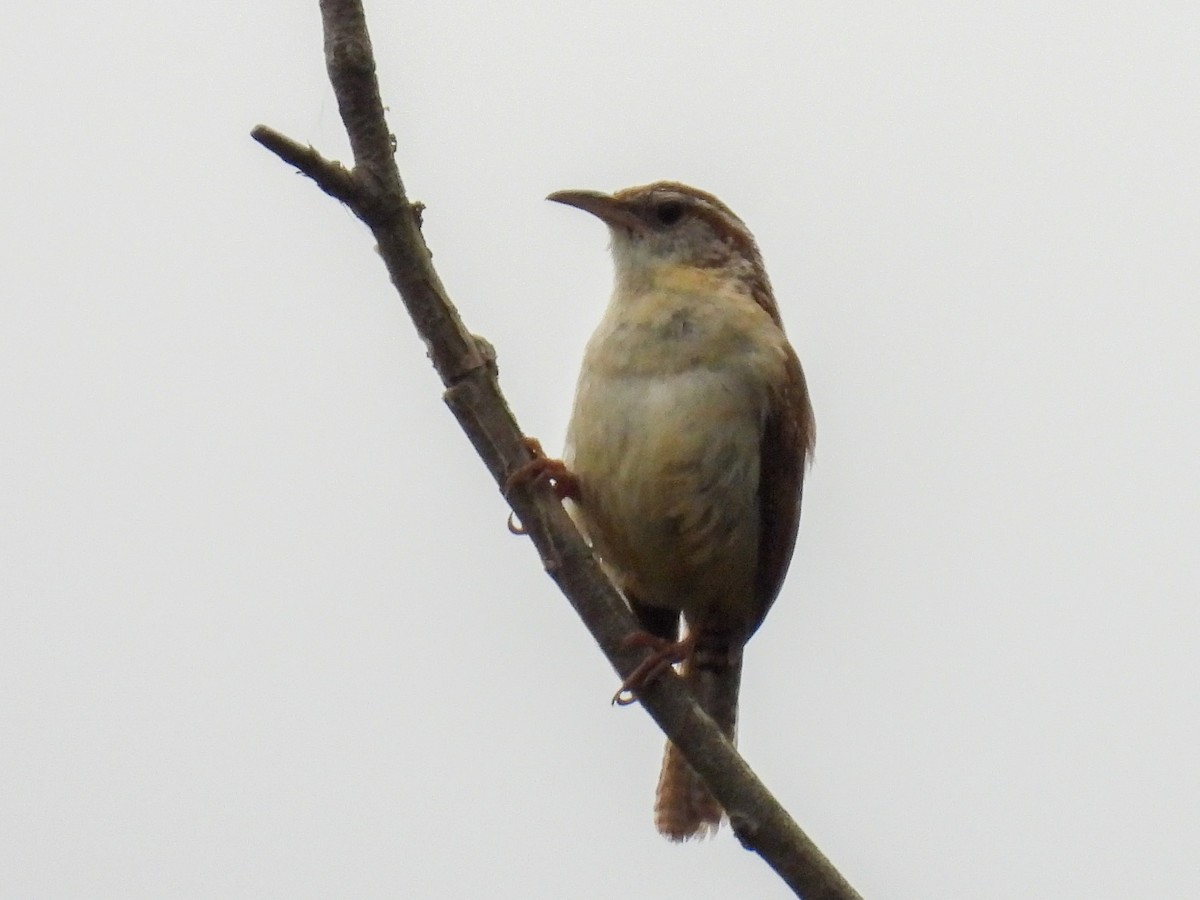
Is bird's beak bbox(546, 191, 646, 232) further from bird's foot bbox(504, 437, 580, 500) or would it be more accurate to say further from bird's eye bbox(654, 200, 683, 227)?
bird's foot bbox(504, 437, 580, 500)

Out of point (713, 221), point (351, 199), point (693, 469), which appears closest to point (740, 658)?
point (693, 469)

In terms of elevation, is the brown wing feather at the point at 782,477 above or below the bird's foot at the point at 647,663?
above

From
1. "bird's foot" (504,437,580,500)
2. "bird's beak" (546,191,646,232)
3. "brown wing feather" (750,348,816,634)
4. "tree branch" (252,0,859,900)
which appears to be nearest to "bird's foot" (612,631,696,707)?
"tree branch" (252,0,859,900)

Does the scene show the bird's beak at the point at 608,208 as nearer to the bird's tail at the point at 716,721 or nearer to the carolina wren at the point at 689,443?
the carolina wren at the point at 689,443

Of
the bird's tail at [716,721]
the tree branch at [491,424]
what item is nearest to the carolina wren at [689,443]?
the bird's tail at [716,721]

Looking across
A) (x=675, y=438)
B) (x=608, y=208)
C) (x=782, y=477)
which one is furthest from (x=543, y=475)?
(x=608, y=208)
